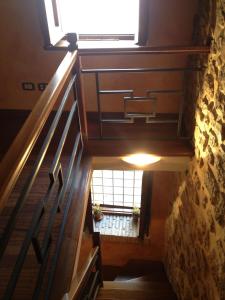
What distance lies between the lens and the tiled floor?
4781 mm

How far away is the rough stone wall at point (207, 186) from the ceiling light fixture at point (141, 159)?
1.17ft

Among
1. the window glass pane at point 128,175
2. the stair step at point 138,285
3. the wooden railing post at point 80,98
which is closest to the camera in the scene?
the wooden railing post at point 80,98

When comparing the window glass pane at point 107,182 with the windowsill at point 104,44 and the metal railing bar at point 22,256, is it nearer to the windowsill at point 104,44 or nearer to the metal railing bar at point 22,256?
the windowsill at point 104,44

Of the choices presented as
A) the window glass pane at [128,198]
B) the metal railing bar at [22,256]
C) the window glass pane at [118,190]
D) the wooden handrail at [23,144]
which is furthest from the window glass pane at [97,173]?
the metal railing bar at [22,256]

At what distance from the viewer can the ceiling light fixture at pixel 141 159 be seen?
8.93 ft

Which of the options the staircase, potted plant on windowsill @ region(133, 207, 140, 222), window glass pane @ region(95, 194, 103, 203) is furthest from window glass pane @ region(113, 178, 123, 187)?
the staircase

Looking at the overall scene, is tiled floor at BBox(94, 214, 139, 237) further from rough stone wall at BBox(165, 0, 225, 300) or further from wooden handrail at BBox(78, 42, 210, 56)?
wooden handrail at BBox(78, 42, 210, 56)

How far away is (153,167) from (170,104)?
0.83 metres

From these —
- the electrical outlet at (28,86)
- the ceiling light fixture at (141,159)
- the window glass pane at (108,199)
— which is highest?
the electrical outlet at (28,86)

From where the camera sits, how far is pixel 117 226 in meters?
4.88

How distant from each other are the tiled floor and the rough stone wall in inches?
69.3

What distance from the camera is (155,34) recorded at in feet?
9.31

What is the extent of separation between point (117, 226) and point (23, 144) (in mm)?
4092

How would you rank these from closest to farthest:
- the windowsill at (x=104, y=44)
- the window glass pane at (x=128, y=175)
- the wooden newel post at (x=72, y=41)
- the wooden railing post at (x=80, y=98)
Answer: the wooden newel post at (x=72, y=41)
the wooden railing post at (x=80, y=98)
the windowsill at (x=104, y=44)
the window glass pane at (x=128, y=175)
